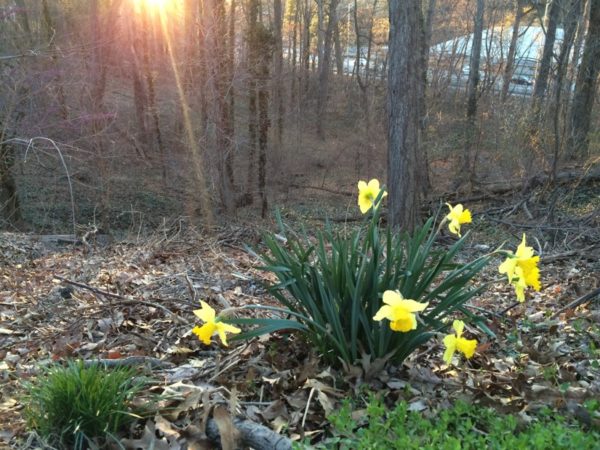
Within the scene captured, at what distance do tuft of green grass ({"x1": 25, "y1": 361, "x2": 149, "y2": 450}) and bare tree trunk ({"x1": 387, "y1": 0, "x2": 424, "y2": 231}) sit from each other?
6.26 meters

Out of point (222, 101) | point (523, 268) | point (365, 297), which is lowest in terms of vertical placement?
point (365, 297)

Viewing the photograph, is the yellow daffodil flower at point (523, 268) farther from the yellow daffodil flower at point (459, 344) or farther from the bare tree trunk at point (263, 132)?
the bare tree trunk at point (263, 132)

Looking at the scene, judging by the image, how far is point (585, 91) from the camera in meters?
13.0

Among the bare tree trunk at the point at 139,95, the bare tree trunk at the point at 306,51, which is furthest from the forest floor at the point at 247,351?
the bare tree trunk at the point at 306,51

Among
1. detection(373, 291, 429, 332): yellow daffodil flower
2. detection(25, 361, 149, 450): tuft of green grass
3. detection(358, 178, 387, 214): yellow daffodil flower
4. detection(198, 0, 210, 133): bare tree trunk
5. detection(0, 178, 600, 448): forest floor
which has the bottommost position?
detection(0, 178, 600, 448): forest floor

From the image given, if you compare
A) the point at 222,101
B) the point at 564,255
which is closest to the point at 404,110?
the point at 564,255

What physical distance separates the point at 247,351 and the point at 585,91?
13.0 meters

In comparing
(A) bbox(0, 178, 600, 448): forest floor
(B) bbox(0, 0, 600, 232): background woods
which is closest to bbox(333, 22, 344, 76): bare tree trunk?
(B) bbox(0, 0, 600, 232): background woods

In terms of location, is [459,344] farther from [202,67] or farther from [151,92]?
[151,92]

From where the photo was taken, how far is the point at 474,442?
198 cm

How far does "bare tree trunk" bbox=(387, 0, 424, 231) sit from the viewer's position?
8.05 m

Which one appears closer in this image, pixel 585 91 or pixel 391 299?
pixel 391 299

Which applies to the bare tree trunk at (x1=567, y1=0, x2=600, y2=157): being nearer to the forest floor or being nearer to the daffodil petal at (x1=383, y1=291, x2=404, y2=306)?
the forest floor

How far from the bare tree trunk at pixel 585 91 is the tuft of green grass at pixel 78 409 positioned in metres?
11.8
